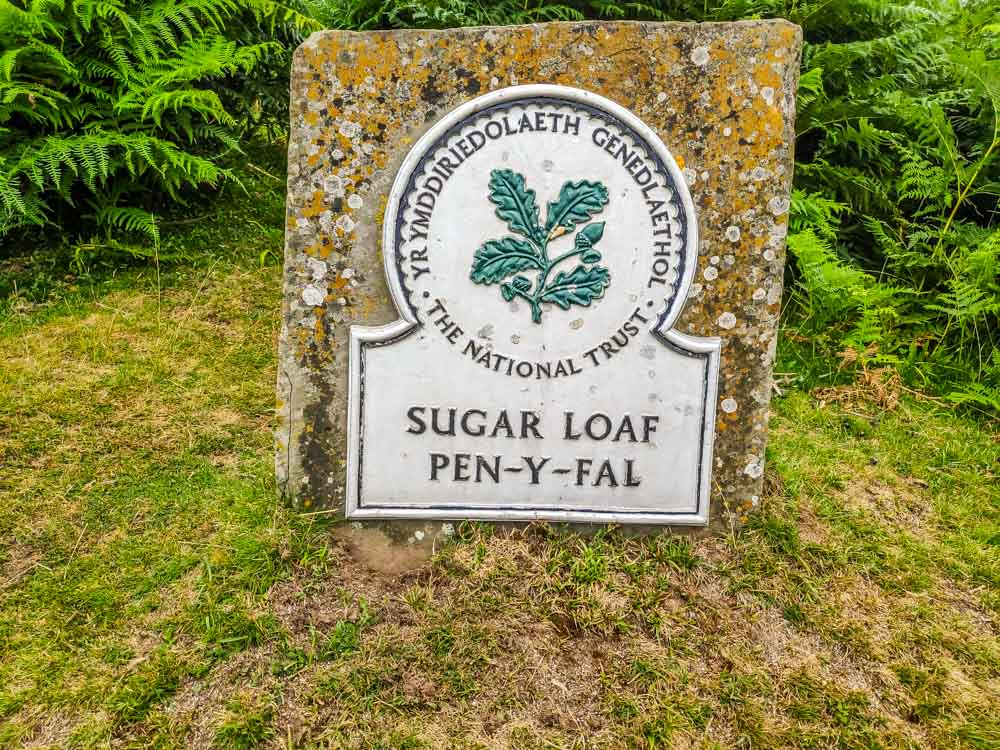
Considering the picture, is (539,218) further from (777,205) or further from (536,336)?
(777,205)

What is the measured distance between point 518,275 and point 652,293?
1.48 feet

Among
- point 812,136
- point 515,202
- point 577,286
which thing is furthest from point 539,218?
point 812,136

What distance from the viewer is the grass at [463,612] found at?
2137 millimetres

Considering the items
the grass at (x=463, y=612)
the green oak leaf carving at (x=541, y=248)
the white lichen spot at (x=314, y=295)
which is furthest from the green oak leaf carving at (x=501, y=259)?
the grass at (x=463, y=612)

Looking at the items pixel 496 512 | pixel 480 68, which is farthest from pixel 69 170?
pixel 496 512

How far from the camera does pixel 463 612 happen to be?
2.42 m

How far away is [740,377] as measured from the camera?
262 centimetres

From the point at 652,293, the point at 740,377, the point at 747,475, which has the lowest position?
the point at 747,475

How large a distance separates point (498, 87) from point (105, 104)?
2.92 metres

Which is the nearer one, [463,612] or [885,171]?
[463,612]

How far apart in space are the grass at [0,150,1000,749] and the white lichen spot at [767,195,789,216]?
1.09 m

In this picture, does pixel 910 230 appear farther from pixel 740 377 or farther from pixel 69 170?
pixel 69 170

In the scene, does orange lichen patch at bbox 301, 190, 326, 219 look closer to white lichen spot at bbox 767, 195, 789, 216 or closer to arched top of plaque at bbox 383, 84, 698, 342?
arched top of plaque at bbox 383, 84, 698, 342

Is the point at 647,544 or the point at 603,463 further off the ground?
the point at 603,463
